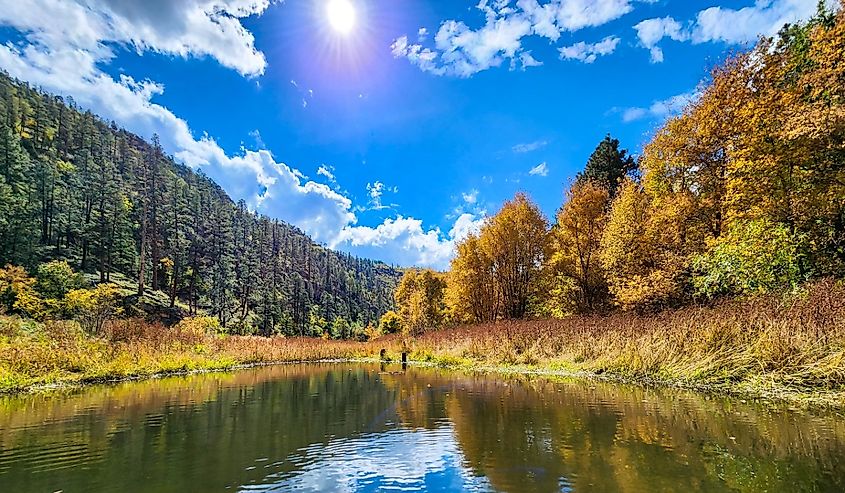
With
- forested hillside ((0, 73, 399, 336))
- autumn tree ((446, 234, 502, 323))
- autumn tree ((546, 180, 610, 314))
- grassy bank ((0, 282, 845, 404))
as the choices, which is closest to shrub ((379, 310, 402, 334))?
autumn tree ((446, 234, 502, 323))

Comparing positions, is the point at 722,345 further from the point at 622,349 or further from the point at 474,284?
the point at 474,284

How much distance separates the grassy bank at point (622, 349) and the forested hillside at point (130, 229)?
60.0m

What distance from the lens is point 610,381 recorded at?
13328mm

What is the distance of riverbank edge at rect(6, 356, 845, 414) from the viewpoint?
8.20m

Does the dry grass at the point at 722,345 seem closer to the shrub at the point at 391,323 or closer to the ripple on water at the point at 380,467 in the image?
the ripple on water at the point at 380,467

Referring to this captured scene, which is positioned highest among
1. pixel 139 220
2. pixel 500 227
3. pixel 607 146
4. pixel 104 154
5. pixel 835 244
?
pixel 104 154

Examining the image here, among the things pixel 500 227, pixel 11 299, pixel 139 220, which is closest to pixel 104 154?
pixel 139 220

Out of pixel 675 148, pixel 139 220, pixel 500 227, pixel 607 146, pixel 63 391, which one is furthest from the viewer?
pixel 139 220

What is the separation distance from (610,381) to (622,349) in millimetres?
2111

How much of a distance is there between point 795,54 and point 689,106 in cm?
423

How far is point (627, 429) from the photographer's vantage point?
271 inches

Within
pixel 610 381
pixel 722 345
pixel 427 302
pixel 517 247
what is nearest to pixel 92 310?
pixel 610 381

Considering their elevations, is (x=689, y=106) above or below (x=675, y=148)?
above

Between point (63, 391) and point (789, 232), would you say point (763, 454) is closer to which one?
point (789, 232)
